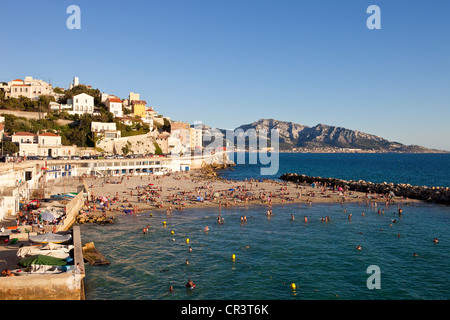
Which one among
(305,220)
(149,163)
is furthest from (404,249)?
(149,163)

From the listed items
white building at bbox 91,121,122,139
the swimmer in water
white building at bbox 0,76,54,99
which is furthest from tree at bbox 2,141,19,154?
the swimmer in water

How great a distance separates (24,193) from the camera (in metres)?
34.7

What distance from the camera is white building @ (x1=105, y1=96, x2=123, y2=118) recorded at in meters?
91.2

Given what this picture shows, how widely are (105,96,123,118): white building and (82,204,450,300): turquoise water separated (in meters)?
63.8

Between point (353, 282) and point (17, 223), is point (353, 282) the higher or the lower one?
the lower one

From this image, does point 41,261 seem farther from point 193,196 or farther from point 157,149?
point 157,149

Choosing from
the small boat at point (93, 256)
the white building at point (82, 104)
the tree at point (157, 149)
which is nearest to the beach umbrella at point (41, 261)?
the small boat at point (93, 256)

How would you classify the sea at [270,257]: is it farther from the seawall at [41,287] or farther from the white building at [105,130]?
the white building at [105,130]

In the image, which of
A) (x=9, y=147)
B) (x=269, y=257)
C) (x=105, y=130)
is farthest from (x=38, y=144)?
(x=269, y=257)

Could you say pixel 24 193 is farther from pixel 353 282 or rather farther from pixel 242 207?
pixel 353 282

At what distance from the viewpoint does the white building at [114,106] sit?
299ft

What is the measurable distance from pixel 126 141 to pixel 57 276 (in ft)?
230

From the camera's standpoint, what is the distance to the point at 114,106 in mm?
91938
